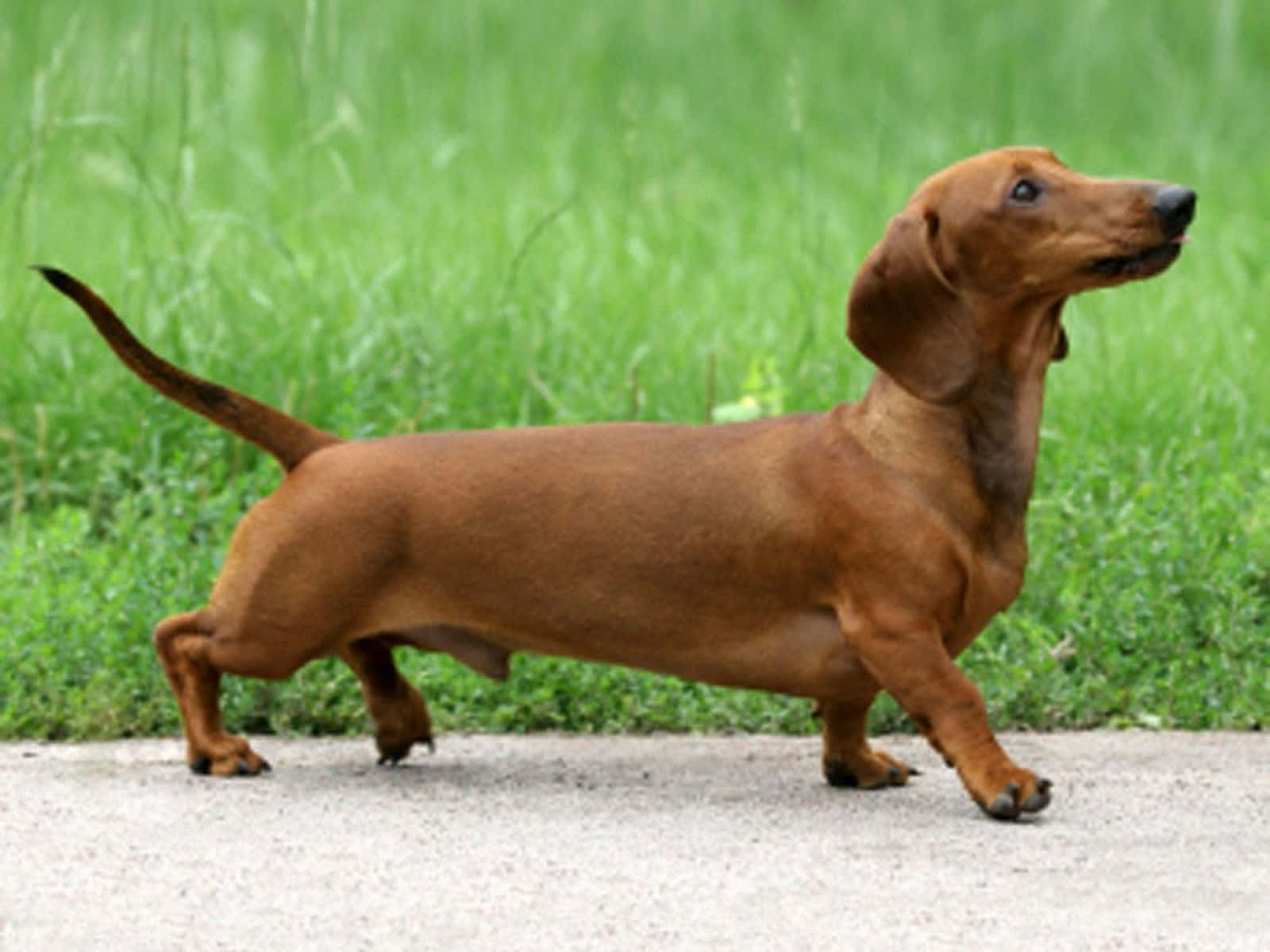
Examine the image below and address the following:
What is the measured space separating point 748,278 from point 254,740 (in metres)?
3.39

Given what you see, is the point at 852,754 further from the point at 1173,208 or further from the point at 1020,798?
the point at 1173,208

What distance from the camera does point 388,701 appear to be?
174 inches

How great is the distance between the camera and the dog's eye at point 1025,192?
391cm

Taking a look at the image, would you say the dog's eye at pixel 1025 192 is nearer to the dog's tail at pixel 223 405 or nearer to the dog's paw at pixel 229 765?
the dog's tail at pixel 223 405

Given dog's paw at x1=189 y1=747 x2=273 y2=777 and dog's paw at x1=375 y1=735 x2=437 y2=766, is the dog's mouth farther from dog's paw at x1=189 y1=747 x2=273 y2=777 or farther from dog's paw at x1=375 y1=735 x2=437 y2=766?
dog's paw at x1=189 y1=747 x2=273 y2=777

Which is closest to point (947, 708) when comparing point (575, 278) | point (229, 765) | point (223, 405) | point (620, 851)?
point (620, 851)

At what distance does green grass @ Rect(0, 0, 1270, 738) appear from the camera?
5.02 metres

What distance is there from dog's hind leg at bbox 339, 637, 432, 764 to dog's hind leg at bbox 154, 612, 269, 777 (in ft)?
0.80

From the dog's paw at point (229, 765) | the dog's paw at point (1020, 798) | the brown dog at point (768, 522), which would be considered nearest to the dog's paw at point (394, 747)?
the brown dog at point (768, 522)

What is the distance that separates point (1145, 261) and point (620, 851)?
128cm

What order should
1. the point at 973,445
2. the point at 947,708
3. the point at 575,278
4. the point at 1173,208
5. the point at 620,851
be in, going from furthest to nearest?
the point at 575,278
the point at 973,445
the point at 947,708
the point at 1173,208
the point at 620,851

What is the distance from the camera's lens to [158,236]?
26.0 feet

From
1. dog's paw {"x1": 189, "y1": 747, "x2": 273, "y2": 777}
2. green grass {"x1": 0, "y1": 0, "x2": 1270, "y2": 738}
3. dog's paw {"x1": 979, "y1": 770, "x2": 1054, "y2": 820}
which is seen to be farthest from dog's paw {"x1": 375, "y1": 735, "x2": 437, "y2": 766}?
dog's paw {"x1": 979, "y1": 770, "x2": 1054, "y2": 820}

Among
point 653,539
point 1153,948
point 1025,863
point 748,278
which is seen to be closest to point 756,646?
point 653,539
